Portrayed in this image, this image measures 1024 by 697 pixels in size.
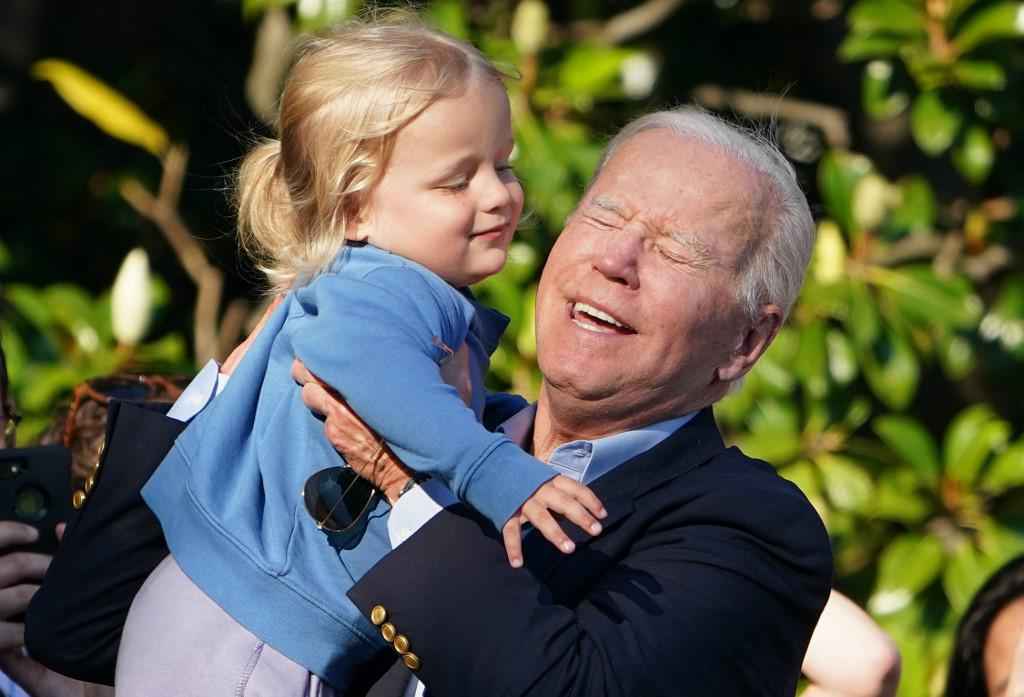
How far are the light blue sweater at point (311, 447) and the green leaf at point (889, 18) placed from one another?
266cm

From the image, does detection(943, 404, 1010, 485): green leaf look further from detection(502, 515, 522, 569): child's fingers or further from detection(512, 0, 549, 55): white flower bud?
detection(502, 515, 522, 569): child's fingers

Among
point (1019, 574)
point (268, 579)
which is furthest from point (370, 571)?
point (1019, 574)

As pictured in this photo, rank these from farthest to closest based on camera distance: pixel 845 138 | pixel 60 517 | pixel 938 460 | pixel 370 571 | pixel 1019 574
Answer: pixel 845 138, pixel 938 460, pixel 1019 574, pixel 60 517, pixel 370 571

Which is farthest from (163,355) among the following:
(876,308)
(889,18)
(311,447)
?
(311,447)

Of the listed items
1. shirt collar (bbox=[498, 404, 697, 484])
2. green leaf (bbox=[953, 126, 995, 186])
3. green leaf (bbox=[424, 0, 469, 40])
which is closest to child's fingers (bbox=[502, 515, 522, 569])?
shirt collar (bbox=[498, 404, 697, 484])

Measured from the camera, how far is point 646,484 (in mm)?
2041

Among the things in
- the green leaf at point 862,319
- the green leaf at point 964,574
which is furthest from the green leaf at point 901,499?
the green leaf at point 862,319

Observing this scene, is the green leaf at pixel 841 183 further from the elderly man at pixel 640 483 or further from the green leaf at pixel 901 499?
the elderly man at pixel 640 483

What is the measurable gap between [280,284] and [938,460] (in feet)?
9.33

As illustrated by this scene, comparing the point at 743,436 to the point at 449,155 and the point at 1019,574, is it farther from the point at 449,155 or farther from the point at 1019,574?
the point at 449,155

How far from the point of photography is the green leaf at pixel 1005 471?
4430 millimetres

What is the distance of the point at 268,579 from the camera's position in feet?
6.33

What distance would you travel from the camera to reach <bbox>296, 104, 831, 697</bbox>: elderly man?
5.90 feet

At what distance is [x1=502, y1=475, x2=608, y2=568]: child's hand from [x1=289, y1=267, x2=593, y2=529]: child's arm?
12 millimetres
